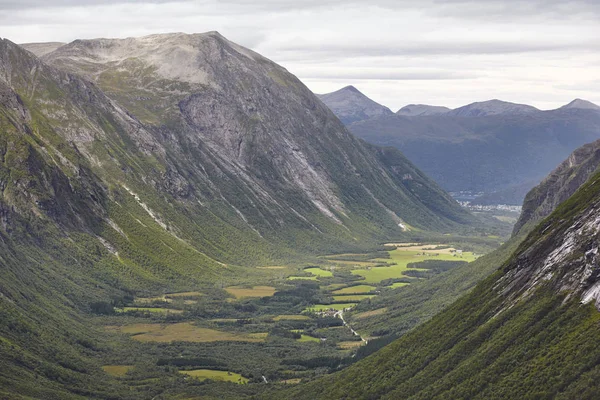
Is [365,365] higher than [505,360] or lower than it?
lower

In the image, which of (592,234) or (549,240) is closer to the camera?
(592,234)

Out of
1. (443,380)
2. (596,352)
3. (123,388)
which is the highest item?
(596,352)

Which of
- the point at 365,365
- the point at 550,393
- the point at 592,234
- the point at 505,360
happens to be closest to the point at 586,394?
the point at 550,393

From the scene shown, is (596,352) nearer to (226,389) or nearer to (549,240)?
(549,240)

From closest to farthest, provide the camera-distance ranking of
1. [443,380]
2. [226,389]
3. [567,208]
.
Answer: [443,380]
[567,208]
[226,389]

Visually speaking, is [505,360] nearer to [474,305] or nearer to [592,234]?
[592,234]

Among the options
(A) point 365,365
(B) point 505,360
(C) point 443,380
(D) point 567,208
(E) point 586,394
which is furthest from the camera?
(A) point 365,365
